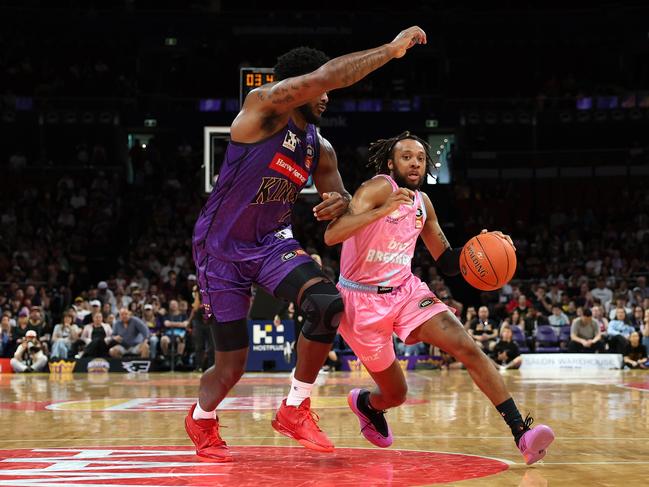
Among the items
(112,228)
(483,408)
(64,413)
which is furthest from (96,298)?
(483,408)

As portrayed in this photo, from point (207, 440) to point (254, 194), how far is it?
142 cm

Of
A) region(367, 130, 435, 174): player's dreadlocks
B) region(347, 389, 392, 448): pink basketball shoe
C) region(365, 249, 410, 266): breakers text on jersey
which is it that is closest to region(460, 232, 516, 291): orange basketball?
region(365, 249, 410, 266): breakers text on jersey

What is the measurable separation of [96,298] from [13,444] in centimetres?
1320

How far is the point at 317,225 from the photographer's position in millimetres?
22328

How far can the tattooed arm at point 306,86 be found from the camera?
14.8 feet

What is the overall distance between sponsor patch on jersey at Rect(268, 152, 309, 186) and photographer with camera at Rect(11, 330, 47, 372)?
12.7 metres

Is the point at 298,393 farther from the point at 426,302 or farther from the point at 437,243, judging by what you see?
the point at 437,243

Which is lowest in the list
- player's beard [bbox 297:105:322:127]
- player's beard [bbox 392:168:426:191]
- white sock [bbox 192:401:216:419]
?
white sock [bbox 192:401:216:419]

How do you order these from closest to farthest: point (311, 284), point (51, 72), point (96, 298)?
1. point (311, 284)
2. point (96, 298)
3. point (51, 72)

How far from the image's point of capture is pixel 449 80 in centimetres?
2892

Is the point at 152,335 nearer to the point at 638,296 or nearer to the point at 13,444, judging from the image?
the point at 638,296

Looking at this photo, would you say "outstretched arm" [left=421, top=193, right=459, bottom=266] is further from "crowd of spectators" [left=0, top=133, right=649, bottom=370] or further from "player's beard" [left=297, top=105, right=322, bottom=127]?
"crowd of spectators" [left=0, top=133, right=649, bottom=370]

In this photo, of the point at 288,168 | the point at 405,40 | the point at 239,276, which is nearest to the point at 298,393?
the point at 239,276

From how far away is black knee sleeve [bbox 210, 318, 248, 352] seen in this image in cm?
512
